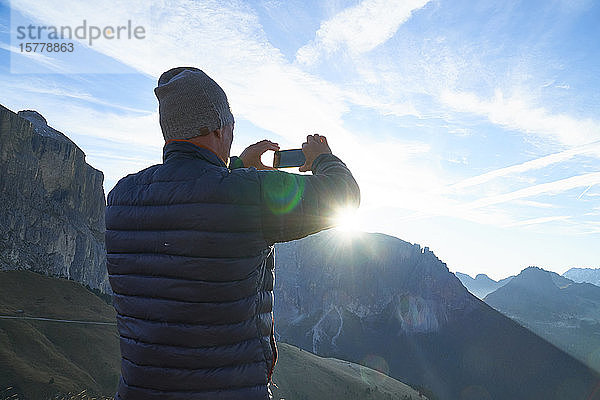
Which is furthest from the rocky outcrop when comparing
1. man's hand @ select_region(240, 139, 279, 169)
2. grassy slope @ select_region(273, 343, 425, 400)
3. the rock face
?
man's hand @ select_region(240, 139, 279, 169)

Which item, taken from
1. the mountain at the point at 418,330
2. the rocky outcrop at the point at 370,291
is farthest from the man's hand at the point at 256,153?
the rocky outcrop at the point at 370,291

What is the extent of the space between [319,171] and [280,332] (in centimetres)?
17015

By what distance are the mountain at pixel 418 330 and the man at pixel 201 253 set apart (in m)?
146

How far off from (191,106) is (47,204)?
95735 mm

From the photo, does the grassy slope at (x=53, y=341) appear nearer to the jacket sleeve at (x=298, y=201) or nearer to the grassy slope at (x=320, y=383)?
the grassy slope at (x=320, y=383)

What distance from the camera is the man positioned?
6.73ft

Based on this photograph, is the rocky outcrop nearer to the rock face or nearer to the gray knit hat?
the rock face

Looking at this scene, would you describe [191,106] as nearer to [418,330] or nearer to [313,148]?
[313,148]

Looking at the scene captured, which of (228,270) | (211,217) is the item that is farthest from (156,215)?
(228,270)

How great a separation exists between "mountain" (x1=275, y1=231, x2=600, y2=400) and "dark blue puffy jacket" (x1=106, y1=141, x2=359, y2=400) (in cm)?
14637

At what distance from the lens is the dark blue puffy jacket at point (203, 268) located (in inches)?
80.7

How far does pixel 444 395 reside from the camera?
13850 centimetres

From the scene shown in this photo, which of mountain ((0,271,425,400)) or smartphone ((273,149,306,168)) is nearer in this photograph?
smartphone ((273,149,306,168))

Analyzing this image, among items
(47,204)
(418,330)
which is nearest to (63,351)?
(47,204)
